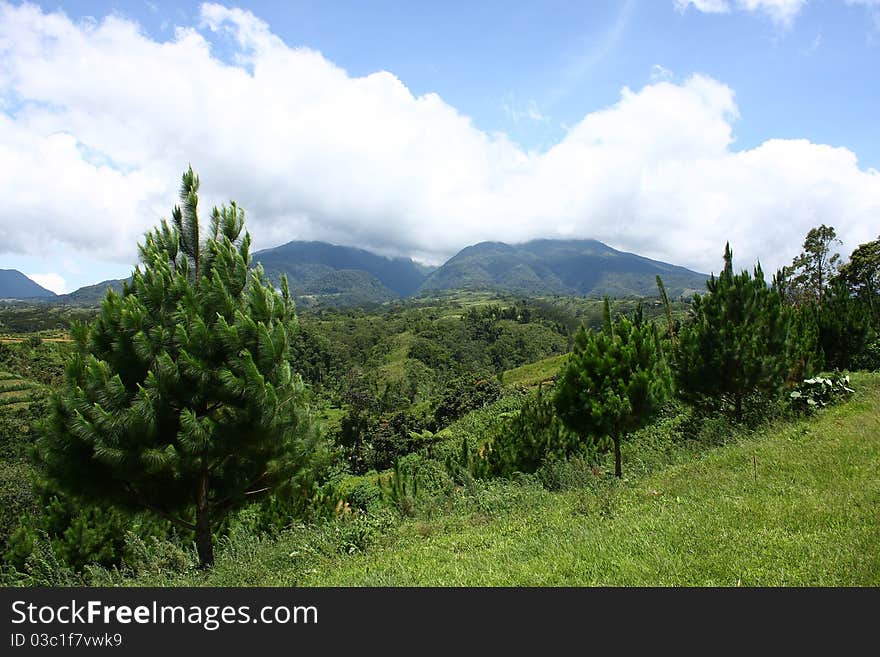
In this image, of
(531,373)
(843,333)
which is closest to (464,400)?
(531,373)

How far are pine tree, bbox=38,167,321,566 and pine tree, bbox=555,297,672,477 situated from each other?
7170 mm

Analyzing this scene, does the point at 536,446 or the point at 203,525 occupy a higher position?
the point at 203,525

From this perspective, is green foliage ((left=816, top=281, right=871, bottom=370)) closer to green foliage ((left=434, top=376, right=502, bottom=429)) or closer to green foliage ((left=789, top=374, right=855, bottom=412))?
green foliage ((left=789, top=374, right=855, bottom=412))

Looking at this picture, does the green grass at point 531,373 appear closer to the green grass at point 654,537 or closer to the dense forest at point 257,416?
the dense forest at point 257,416

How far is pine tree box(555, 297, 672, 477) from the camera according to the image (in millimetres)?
10914

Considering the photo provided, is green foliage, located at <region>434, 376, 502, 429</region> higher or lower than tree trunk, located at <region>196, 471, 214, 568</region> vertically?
lower

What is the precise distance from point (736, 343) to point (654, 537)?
993cm

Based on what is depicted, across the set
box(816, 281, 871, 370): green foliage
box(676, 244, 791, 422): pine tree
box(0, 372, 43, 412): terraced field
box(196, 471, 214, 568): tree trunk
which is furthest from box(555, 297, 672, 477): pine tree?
box(0, 372, 43, 412): terraced field

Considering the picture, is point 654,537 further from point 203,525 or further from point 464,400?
point 464,400

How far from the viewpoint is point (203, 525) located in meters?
7.10

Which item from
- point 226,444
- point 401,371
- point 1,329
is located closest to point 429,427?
point 226,444

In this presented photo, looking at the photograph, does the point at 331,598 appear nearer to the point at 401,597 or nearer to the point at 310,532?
the point at 401,597

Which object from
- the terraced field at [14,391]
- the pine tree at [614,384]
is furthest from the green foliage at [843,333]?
the terraced field at [14,391]

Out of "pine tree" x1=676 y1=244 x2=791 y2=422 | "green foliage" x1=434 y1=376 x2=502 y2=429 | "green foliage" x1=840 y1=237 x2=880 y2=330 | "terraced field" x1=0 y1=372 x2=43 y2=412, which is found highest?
"green foliage" x1=840 y1=237 x2=880 y2=330
